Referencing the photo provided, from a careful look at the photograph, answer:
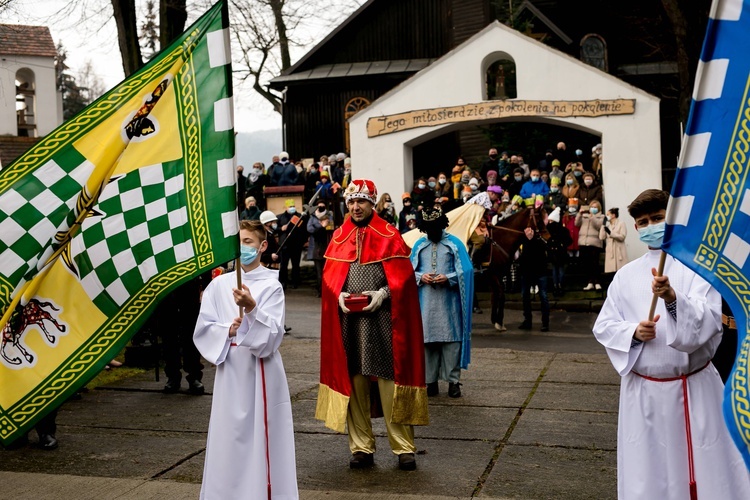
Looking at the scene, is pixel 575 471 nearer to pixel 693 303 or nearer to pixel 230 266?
pixel 693 303

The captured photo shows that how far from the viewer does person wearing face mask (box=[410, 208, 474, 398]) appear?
970 centimetres

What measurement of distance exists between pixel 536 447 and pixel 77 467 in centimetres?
360

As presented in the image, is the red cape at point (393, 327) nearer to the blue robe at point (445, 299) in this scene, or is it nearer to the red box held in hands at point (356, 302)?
the red box held in hands at point (356, 302)

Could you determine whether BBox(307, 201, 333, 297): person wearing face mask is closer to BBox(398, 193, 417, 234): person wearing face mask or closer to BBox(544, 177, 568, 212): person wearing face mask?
BBox(398, 193, 417, 234): person wearing face mask

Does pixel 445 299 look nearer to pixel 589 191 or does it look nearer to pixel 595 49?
pixel 589 191

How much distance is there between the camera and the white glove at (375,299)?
7.09 metres

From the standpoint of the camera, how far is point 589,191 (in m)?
20.1

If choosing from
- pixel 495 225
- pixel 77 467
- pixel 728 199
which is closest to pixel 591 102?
pixel 495 225

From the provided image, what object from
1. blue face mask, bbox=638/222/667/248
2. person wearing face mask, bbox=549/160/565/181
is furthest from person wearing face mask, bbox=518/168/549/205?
blue face mask, bbox=638/222/667/248

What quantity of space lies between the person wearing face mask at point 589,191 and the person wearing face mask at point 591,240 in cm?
78

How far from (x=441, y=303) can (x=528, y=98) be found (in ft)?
39.6

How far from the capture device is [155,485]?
668 cm

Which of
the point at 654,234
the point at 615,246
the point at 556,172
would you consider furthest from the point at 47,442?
the point at 556,172

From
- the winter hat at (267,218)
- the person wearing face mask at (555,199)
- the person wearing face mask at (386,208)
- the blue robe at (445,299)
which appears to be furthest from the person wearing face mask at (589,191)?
the blue robe at (445,299)
